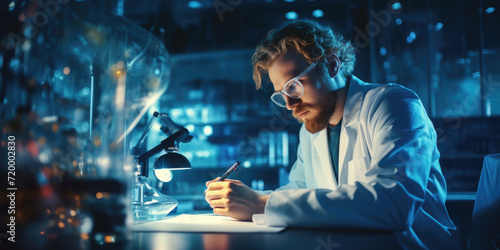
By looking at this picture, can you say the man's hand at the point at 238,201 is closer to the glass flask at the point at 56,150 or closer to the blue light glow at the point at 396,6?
the glass flask at the point at 56,150

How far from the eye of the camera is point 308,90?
55.4 inches

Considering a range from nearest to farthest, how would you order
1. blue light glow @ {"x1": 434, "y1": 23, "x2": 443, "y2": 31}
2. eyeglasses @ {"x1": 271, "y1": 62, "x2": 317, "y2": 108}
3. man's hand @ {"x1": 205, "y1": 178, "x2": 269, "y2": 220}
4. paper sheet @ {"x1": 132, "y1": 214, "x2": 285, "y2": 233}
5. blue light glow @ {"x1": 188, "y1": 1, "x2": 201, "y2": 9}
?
paper sheet @ {"x1": 132, "y1": 214, "x2": 285, "y2": 233} < man's hand @ {"x1": 205, "y1": 178, "x2": 269, "y2": 220} < eyeglasses @ {"x1": 271, "y1": 62, "x2": 317, "y2": 108} < blue light glow @ {"x1": 434, "y1": 23, "x2": 443, "y2": 31} < blue light glow @ {"x1": 188, "y1": 1, "x2": 201, "y2": 9}

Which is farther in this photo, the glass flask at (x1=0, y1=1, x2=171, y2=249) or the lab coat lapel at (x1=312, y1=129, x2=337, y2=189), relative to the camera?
the lab coat lapel at (x1=312, y1=129, x2=337, y2=189)

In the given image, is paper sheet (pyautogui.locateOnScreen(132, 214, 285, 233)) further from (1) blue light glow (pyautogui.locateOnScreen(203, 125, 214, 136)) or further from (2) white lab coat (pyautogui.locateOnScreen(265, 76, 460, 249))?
(1) blue light glow (pyautogui.locateOnScreen(203, 125, 214, 136))

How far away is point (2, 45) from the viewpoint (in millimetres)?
561

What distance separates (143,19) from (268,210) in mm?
3326

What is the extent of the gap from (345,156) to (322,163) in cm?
19

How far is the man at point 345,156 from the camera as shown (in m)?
0.81

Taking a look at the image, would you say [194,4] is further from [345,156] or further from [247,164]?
[345,156]

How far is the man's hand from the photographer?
0.93 metres

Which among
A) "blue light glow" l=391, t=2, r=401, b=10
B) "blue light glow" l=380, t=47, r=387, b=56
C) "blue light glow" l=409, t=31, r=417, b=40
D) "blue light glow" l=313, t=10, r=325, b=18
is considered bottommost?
"blue light glow" l=380, t=47, r=387, b=56

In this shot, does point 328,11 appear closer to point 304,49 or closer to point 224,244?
point 304,49

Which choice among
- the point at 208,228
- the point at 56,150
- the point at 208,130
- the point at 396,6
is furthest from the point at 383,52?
the point at 56,150

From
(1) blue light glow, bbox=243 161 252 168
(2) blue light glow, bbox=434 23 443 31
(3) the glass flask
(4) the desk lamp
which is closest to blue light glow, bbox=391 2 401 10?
(2) blue light glow, bbox=434 23 443 31
